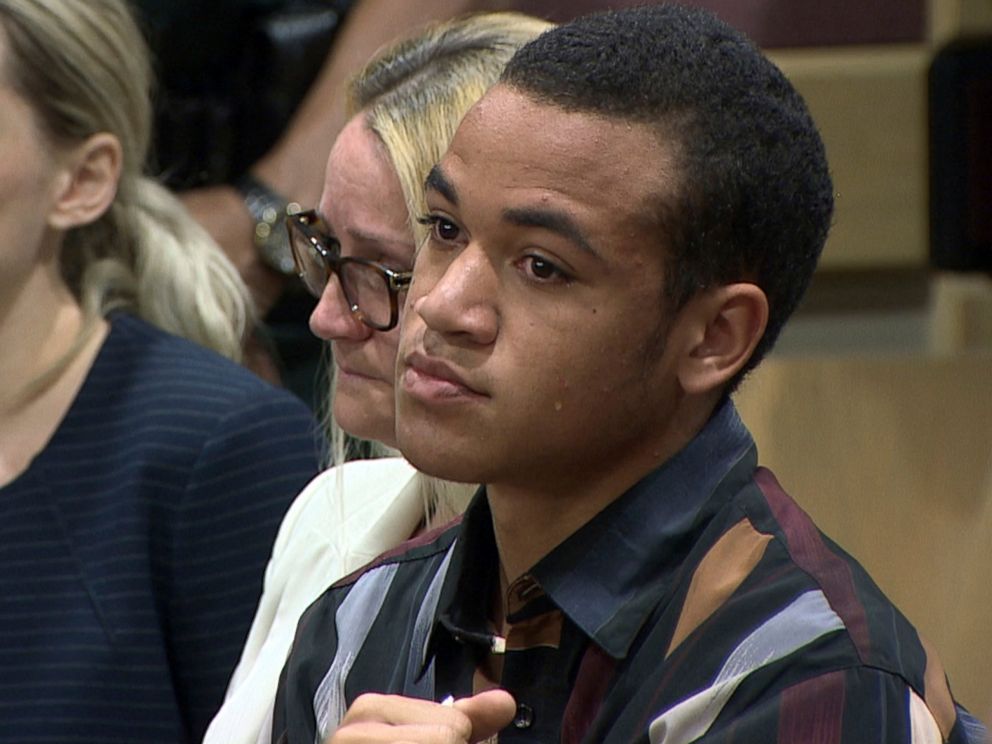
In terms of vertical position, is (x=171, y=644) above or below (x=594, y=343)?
below

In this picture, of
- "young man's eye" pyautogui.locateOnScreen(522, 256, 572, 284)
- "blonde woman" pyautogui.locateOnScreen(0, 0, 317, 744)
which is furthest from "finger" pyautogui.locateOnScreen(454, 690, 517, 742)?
"blonde woman" pyautogui.locateOnScreen(0, 0, 317, 744)

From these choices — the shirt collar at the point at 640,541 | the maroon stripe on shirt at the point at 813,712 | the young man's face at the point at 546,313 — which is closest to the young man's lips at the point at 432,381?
the young man's face at the point at 546,313

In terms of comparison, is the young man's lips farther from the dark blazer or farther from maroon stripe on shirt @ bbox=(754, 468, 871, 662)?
the dark blazer

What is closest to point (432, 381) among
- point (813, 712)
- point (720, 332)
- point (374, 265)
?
point (720, 332)

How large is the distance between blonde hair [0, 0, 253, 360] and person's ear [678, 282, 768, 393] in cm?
104

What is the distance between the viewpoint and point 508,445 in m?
0.95

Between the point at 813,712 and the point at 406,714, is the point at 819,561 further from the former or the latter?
the point at 406,714

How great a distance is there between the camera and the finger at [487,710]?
87cm

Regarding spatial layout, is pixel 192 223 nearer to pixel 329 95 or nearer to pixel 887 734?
pixel 329 95

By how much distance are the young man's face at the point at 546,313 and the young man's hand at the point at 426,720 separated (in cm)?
13

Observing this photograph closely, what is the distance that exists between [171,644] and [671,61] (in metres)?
0.96

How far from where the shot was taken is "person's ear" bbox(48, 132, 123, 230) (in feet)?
6.13

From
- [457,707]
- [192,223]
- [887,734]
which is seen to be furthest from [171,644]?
[887,734]

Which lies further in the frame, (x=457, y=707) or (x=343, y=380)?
(x=343, y=380)
